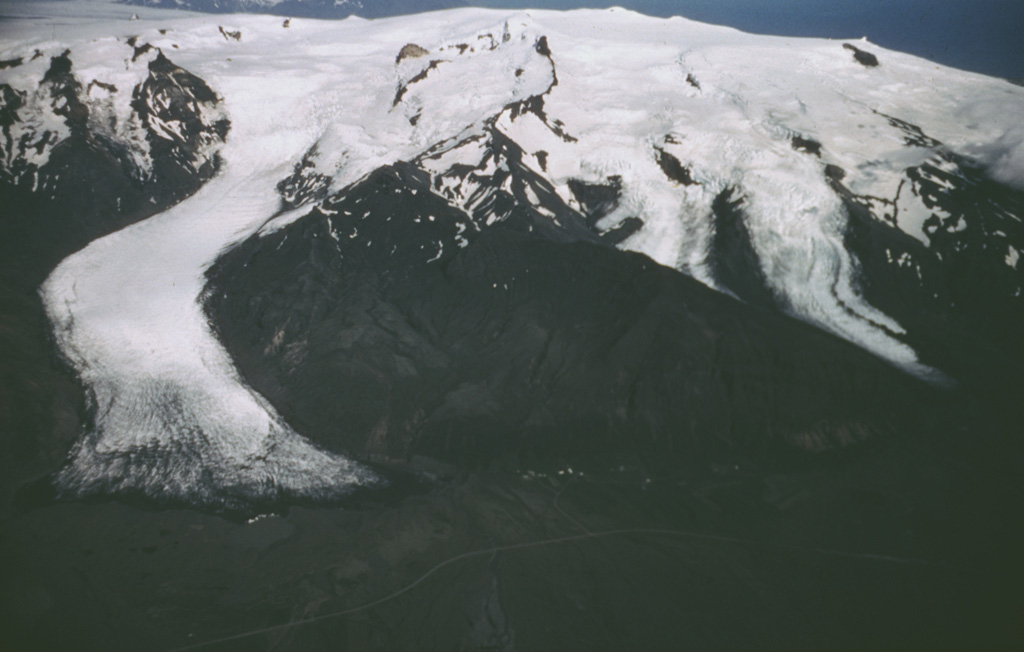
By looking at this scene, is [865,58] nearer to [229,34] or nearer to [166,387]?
[166,387]

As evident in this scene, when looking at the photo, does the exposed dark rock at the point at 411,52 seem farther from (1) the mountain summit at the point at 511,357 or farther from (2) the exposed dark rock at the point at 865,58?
(2) the exposed dark rock at the point at 865,58

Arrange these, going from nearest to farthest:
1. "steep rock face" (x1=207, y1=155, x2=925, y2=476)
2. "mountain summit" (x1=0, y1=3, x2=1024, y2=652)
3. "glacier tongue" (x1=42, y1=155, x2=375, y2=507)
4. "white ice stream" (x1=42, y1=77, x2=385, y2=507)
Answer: "mountain summit" (x1=0, y1=3, x2=1024, y2=652)
"glacier tongue" (x1=42, y1=155, x2=375, y2=507)
"white ice stream" (x1=42, y1=77, x2=385, y2=507)
"steep rock face" (x1=207, y1=155, x2=925, y2=476)

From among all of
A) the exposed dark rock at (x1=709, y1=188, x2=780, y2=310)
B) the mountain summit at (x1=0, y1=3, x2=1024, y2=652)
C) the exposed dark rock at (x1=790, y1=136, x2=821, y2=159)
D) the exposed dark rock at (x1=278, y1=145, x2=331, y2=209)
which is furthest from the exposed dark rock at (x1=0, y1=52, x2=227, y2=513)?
the exposed dark rock at (x1=790, y1=136, x2=821, y2=159)

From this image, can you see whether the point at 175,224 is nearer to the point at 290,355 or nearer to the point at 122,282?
the point at 122,282

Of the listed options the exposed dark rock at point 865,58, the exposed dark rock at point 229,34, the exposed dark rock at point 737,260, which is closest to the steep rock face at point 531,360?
the exposed dark rock at point 737,260

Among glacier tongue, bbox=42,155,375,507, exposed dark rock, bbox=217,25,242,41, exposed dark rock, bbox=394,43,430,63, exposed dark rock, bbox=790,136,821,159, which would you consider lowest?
glacier tongue, bbox=42,155,375,507

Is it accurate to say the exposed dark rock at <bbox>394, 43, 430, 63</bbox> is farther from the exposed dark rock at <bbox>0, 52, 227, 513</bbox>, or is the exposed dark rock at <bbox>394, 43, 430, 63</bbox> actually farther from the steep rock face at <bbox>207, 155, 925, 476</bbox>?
the steep rock face at <bbox>207, 155, 925, 476</bbox>
